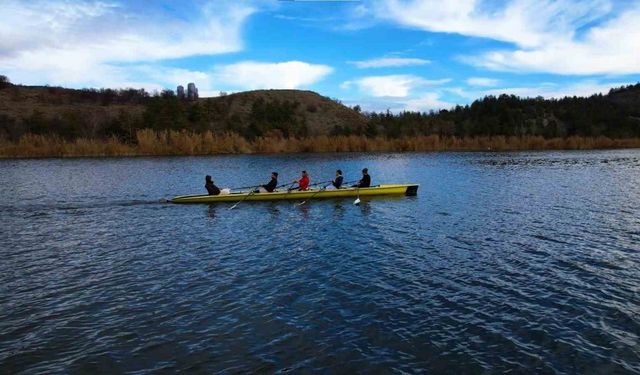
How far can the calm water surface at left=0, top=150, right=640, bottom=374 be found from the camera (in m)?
7.54

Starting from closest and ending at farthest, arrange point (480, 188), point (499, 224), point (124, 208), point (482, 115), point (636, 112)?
point (499, 224) < point (124, 208) < point (480, 188) < point (482, 115) < point (636, 112)

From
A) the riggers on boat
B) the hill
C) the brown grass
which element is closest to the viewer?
the riggers on boat

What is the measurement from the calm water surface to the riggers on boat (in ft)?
3.60

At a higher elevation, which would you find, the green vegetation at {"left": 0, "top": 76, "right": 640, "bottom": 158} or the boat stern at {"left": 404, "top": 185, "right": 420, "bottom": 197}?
the green vegetation at {"left": 0, "top": 76, "right": 640, "bottom": 158}

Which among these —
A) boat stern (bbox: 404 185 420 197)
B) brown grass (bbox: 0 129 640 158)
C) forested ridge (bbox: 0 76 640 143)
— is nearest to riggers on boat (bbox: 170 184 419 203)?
boat stern (bbox: 404 185 420 197)

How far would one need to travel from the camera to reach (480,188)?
89.5 feet

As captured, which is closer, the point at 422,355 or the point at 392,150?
the point at 422,355

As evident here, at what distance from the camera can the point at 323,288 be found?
10.6 metres

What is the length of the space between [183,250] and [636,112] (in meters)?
123

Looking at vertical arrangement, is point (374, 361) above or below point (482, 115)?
below

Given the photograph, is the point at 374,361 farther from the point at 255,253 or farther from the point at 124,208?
the point at 124,208

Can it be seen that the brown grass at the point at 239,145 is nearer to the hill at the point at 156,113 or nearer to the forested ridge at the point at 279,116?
the forested ridge at the point at 279,116

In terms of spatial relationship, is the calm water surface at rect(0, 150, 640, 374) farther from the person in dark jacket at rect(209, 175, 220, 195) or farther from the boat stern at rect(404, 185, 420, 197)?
the boat stern at rect(404, 185, 420, 197)

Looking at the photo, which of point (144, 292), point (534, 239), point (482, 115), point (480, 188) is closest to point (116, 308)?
point (144, 292)
